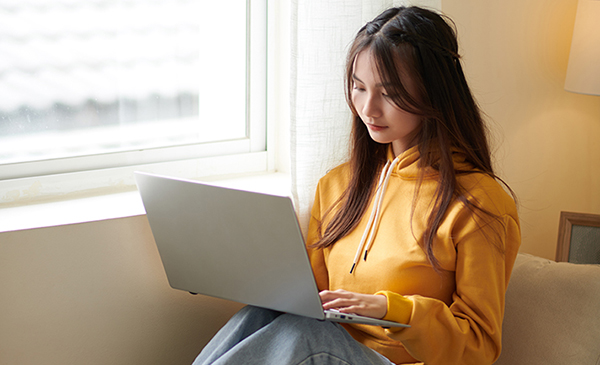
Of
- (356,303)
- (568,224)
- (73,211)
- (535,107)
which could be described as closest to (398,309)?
(356,303)

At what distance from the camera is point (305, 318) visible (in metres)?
0.87

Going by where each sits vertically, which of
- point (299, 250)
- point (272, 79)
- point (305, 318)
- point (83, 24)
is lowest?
point (305, 318)

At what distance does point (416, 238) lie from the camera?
983mm

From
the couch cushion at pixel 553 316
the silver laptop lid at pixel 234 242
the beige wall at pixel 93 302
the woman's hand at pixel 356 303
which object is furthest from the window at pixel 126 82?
the couch cushion at pixel 553 316

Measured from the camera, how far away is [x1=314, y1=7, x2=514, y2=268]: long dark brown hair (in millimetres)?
935

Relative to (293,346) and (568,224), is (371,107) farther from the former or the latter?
(568,224)

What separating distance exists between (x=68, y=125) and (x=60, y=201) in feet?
0.60

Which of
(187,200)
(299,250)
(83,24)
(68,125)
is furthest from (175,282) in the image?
(83,24)

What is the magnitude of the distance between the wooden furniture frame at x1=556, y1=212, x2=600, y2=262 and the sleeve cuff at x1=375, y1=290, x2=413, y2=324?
818mm

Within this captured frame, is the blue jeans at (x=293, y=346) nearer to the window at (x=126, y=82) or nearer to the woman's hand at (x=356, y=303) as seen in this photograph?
the woman's hand at (x=356, y=303)

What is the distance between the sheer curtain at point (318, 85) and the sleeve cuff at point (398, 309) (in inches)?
15.1

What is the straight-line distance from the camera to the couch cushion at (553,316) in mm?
1001

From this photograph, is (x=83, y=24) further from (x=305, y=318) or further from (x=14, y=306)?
(x=305, y=318)

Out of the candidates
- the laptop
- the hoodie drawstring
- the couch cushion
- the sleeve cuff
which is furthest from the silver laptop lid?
the couch cushion
